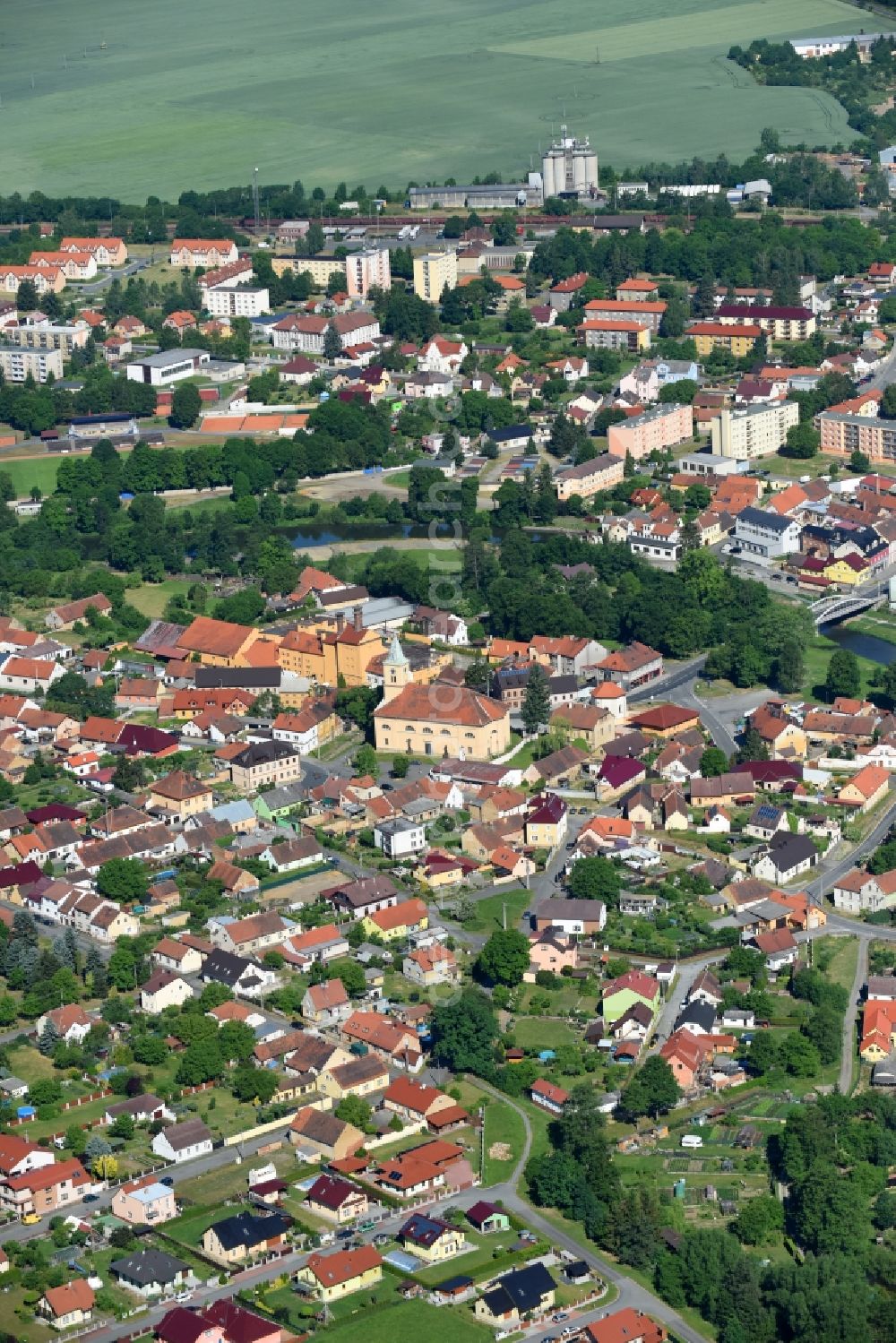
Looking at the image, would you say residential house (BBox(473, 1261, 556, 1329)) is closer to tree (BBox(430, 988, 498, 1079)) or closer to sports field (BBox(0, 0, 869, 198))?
tree (BBox(430, 988, 498, 1079))

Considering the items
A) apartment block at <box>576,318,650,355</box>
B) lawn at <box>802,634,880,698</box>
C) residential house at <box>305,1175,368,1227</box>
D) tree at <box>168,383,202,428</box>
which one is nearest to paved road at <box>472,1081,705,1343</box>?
residential house at <box>305,1175,368,1227</box>

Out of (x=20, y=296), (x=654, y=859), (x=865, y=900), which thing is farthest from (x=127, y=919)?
(x=20, y=296)

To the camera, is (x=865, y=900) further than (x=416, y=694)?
No

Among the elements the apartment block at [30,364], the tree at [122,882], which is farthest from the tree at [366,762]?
the apartment block at [30,364]

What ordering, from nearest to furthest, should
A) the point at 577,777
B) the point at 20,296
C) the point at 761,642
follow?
the point at 577,777 → the point at 761,642 → the point at 20,296

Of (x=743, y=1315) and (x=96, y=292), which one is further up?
(x=96, y=292)

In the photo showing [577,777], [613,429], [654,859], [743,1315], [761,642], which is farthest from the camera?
[613,429]

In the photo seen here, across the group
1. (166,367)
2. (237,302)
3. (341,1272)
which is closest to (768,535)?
(166,367)

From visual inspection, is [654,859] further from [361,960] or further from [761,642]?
[761,642]
